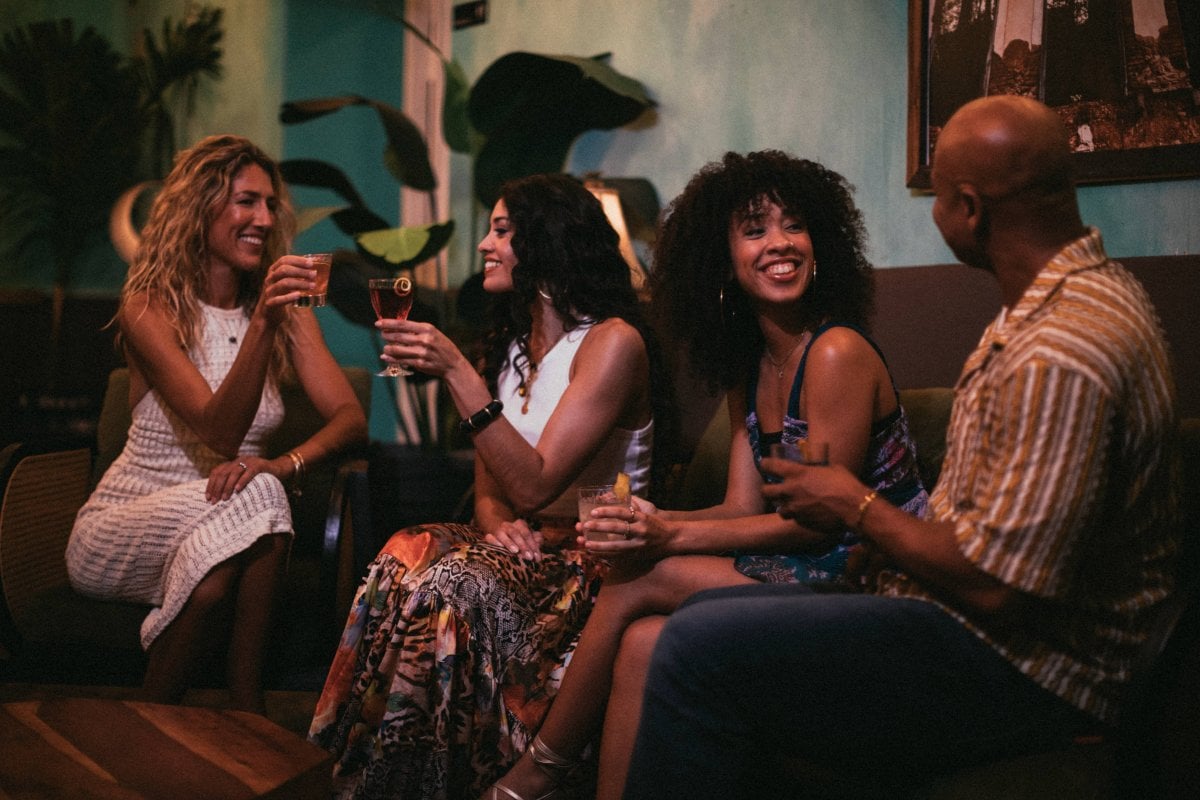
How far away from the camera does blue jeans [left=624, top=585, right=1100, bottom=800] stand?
1445 millimetres

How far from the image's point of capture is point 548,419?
247 cm

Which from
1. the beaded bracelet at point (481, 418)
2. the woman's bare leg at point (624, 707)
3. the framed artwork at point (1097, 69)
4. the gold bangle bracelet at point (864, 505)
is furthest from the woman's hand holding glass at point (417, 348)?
the framed artwork at point (1097, 69)

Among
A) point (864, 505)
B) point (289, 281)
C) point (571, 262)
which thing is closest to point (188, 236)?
point (289, 281)

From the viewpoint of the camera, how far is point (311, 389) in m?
2.97

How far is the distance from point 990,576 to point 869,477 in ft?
2.08

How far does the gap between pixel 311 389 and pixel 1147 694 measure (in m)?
2.22

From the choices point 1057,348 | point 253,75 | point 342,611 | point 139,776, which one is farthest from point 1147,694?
point 253,75

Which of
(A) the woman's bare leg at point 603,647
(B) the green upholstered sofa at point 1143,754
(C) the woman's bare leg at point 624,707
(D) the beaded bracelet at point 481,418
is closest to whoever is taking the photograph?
(B) the green upholstered sofa at point 1143,754

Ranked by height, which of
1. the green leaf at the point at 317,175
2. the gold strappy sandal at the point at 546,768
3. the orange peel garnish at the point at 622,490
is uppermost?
the green leaf at the point at 317,175

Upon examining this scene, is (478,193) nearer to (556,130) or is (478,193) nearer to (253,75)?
(556,130)

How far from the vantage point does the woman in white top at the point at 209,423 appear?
8.03 feet

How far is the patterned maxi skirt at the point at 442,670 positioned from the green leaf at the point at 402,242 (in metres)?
1.71

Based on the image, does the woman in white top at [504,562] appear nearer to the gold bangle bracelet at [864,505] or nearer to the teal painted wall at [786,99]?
the gold bangle bracelet at [864,505]

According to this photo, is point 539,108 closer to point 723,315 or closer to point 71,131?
point 723,315
